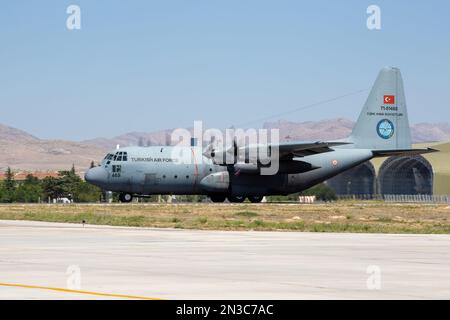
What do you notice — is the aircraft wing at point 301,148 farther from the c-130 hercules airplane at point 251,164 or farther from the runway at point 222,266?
the runway at point 222,266

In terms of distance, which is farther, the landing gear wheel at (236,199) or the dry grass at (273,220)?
the landing gear wheel at (236,199)

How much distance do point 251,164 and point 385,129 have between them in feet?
45.3

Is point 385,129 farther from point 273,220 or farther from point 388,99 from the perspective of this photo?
point 273,220

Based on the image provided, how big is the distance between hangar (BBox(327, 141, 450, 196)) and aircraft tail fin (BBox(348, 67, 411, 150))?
4080 cm

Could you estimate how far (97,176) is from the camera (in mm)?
71688

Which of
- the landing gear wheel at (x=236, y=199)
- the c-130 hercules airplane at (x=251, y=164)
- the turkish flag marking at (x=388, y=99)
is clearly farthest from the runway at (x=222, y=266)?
the turkish flag marking at (x=388, y=99)

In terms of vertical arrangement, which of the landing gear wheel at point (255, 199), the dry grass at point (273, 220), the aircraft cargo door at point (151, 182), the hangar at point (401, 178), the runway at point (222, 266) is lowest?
the runway at point (222, 266)

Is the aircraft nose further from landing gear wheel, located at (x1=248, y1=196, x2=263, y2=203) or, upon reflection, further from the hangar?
the hangar

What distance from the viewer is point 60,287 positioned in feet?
54.5

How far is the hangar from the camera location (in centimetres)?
12419

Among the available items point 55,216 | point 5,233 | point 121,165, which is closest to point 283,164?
point 121,165

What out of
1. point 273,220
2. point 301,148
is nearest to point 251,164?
point 301,148

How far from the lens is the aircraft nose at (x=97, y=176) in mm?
71562

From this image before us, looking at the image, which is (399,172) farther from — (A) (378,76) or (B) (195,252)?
(B) (195,252)
